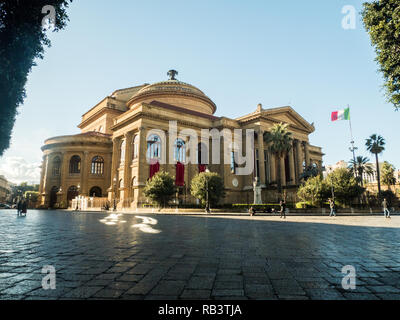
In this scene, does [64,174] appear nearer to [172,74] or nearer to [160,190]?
[160,190]

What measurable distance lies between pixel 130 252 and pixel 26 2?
23.5ft

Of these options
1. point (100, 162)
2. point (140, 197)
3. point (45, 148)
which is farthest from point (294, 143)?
point (45, 148)

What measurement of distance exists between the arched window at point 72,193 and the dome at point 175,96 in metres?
17.1

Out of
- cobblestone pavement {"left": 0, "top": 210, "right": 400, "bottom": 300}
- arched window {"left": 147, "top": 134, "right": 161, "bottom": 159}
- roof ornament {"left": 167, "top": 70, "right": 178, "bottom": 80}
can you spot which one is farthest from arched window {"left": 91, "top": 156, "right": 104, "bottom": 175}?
cobblestone pavement {"left": 0, "top": 210, "right": 400, "bottom": 300}

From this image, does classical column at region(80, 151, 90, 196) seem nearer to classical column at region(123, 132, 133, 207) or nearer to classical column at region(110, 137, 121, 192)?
classical column at region(110, 137, 121, 192)

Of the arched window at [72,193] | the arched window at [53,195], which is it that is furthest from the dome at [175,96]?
the arched window at [53,195]

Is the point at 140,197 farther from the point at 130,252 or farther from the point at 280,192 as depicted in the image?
the point at 130,252

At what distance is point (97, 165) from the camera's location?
40719mm

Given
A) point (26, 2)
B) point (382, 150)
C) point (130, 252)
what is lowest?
point (130, 252)

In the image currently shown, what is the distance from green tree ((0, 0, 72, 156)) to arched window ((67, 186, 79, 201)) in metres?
34.1

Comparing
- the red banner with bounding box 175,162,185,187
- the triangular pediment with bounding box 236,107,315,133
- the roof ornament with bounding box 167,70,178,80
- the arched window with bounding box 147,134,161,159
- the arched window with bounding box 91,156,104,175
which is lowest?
the red banner with bounding box 175,162,185,187

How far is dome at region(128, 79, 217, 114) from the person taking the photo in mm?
42938

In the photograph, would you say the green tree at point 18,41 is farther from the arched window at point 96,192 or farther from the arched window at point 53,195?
the arched window at point 53,195

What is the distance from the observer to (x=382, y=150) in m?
43.8
